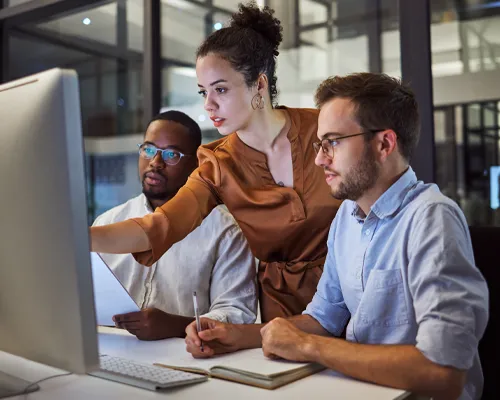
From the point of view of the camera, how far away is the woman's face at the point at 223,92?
1763 mm

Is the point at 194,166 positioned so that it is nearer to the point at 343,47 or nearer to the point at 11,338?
the point at 11,338

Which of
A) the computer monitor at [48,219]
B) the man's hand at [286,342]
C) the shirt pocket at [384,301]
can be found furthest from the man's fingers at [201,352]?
the computer monitor at [48,219]

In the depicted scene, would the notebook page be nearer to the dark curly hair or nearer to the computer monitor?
the computer monitor

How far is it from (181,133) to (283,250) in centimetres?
58

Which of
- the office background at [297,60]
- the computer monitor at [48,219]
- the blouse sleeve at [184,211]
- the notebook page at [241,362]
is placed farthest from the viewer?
the office background at [297,60]

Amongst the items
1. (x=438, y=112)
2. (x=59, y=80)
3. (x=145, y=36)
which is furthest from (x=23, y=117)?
(x=145, y=36)

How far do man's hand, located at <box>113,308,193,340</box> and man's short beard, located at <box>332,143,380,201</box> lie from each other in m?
0.59

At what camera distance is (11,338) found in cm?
98

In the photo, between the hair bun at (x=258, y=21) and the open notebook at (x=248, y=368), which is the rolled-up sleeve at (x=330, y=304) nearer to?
the open notebook at (x=248, y=368)

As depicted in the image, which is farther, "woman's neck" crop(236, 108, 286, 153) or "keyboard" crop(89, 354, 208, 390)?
"woman's neck" crop(236, 108, 286, 153)

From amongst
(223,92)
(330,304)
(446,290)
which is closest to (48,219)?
(446,290)

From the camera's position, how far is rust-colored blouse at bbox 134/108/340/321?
179 cm

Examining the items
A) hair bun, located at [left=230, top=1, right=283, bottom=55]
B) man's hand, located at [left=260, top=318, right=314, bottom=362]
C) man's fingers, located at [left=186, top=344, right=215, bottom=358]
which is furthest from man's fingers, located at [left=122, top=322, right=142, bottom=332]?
hair bun, located at [left=230, top=1, right=283, bottom=55]

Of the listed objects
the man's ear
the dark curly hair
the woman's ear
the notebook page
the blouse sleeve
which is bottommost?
the notebook page
